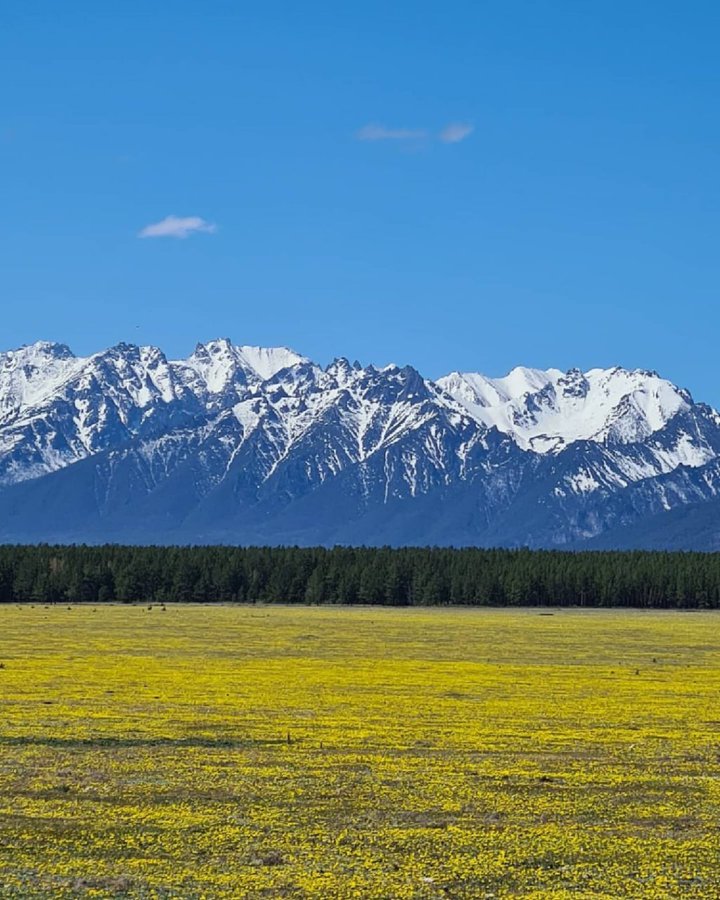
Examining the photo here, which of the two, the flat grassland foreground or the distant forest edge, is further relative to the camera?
the distant forest edge

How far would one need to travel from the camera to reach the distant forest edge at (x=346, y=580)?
16962 cm

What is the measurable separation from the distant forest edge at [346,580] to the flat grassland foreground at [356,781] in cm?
11114

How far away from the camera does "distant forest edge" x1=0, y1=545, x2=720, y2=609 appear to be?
169625 millimetres

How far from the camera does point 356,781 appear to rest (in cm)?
2728

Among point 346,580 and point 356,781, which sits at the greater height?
point 346,580

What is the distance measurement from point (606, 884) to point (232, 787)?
9.51 metres

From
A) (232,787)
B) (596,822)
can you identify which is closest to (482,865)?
(596,822)

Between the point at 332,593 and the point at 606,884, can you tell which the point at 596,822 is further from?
the point at 332,593

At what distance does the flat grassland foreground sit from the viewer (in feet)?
64.7

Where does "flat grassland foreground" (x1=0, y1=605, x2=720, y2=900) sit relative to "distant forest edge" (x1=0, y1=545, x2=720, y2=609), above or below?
below

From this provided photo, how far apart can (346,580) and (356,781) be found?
146 meters

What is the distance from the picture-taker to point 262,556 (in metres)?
183

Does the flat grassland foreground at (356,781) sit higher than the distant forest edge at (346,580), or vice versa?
the distant forest edge at (346,580)

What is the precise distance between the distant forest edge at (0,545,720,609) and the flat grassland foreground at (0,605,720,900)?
11114cm
